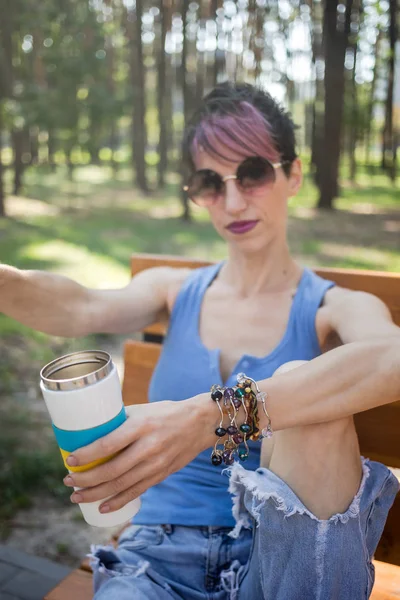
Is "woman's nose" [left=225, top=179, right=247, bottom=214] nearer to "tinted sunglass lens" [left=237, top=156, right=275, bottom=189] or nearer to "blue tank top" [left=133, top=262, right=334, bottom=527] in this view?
"tinted sunglass lens" [left=237, top=156, right=275, bottom=189]

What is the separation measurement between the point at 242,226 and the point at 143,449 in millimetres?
921

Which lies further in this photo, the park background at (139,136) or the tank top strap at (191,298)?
the park background at (139,136)

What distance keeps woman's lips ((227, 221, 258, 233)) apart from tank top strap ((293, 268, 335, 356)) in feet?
0.81

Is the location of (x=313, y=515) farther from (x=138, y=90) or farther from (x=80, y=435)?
(x=138, y=90)

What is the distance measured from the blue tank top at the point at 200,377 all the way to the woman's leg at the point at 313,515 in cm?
24

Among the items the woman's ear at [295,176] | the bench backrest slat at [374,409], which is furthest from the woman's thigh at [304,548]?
the woman's ear at [295,176]

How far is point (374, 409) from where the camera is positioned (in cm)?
190

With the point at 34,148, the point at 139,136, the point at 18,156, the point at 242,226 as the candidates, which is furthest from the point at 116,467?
the point at 34,148

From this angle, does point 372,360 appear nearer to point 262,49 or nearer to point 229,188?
point 229,188

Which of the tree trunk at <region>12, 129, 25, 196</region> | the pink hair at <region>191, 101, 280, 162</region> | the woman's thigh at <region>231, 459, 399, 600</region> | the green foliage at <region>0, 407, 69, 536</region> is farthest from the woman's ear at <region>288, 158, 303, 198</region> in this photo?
the tree trunk at <region>12, 129, 25, 196</region>

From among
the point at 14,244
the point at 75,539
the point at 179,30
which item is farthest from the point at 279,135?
the point at 179,30

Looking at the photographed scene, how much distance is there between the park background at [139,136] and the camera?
3617mm

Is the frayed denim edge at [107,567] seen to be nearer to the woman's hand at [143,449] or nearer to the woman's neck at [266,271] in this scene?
the woman's hand at [143,449]

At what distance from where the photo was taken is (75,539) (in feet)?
9.64
